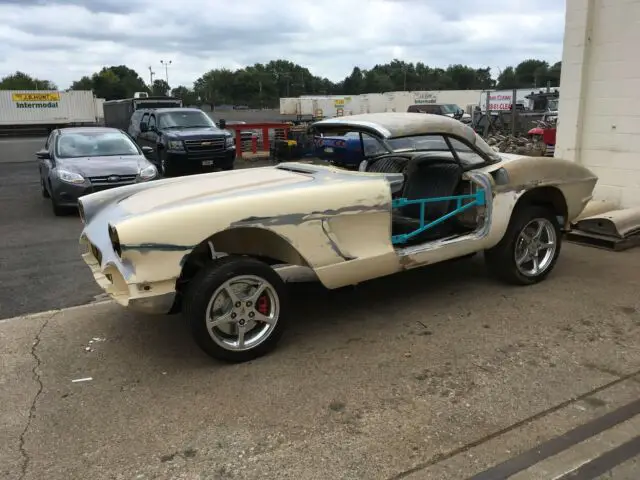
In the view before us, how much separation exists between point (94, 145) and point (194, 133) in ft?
14.9

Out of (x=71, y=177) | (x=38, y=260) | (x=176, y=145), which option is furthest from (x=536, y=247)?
(x=176, y=145)

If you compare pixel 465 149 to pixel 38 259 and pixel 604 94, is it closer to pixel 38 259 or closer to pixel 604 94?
pixel 604 94

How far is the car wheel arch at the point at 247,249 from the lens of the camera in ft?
13.1

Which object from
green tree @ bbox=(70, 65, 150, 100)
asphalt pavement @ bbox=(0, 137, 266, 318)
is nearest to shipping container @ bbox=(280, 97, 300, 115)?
green tree @ bbox=(70, 65, 150, 100)

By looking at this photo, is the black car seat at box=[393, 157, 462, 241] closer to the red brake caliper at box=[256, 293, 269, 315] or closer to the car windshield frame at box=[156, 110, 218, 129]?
the red brake caliper at box=[256, 293, 269, 315]

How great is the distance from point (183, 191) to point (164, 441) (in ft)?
6.16

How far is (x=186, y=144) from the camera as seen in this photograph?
48.0 feet

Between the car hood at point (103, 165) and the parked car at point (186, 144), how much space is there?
3913mm

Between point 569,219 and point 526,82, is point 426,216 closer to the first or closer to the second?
point 569,219

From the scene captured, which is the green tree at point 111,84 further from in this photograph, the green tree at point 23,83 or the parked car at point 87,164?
the parked car at point 87,164

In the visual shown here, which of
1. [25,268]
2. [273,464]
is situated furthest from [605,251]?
[25,268]

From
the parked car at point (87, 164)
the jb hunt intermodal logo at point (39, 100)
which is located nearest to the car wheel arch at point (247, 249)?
the parked car at point (87, 164)

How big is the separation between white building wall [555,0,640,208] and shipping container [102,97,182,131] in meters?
17.6

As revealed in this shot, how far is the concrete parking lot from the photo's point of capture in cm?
290
